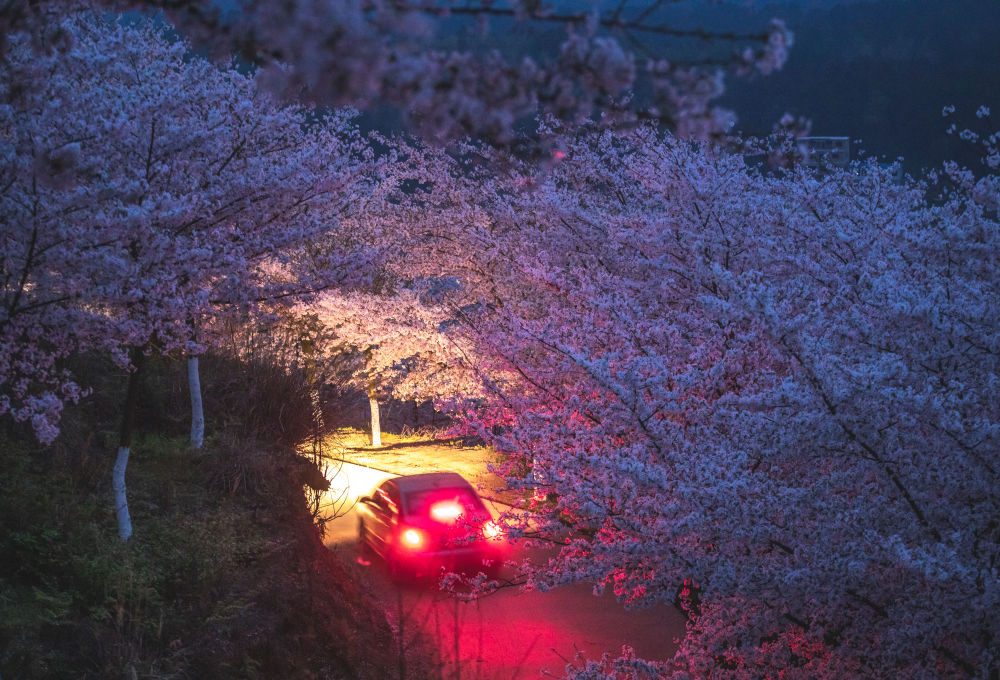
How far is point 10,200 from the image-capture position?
533 cm

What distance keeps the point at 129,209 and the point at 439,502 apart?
260 inches

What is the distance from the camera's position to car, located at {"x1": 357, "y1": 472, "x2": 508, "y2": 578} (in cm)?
1088

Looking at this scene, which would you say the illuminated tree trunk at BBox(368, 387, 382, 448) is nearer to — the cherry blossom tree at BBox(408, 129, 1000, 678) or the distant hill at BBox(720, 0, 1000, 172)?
the cherry blossom tree at BBox(408, 129, 1000, 678)

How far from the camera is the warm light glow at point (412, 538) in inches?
429

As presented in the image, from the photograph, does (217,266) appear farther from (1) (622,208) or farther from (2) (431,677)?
(1) (622,208)

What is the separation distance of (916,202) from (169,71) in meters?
11.3

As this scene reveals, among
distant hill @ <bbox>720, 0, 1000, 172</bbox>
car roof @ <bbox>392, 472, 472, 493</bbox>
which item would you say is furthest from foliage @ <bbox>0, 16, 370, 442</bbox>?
Answer: distant hill @ <bbox>720, 0, 1000, 172</bbox>

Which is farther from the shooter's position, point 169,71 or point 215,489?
point 169,71

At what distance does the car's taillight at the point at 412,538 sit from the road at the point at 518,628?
0.75 metres

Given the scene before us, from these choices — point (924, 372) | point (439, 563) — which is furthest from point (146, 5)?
point (439, 563)

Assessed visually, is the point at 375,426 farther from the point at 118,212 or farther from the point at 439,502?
the point at 118,212

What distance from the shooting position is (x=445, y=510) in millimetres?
11141

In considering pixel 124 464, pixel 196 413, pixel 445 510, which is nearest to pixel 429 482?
pixel 445 510

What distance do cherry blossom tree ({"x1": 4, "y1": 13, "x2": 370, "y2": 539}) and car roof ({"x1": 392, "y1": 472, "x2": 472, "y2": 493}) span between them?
13.6 feet
